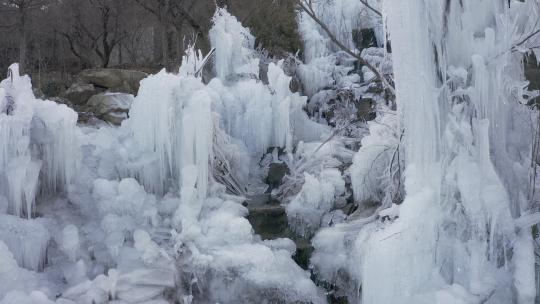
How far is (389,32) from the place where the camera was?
573 centimetres

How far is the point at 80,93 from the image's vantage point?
13.2 meters

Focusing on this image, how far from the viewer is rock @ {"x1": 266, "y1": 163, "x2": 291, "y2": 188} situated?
9602 mm

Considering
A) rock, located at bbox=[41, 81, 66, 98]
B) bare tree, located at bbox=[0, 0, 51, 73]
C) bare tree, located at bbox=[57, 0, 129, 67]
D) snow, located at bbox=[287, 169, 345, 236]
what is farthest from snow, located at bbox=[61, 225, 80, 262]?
bare tree, located at bbox=[57, 0, 129, 67]

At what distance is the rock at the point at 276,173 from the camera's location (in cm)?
960

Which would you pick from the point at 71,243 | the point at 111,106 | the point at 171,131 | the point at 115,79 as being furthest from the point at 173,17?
the point at 71,243

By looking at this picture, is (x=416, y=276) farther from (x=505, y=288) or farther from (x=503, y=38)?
(x=503, y=38)

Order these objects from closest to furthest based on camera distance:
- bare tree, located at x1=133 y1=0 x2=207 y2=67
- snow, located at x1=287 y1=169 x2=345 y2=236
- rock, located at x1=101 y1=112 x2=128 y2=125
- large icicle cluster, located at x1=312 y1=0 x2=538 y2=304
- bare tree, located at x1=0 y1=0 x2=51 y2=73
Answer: large icicle cluster, located at x1=312 y1=0 x2=538 y2=304
snow, located at x1=287 y1=169 x2=345 y2=236
rock, located at x1=101 y1=112 x2=128 y2=125
bare tree, located at x1=0 y1=0 x2=51 y2=73
bare tree, located at x1=133 y1=0 x2=207 y2=67

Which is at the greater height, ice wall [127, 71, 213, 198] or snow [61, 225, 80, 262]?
ice wall [127, 71, 213, 198]

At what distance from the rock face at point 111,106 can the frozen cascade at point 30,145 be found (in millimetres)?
3991

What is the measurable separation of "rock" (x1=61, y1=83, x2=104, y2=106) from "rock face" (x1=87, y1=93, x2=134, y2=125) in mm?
823

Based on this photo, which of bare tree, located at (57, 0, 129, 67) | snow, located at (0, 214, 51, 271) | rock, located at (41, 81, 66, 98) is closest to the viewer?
snow, located at (0, 214, 51, 271)

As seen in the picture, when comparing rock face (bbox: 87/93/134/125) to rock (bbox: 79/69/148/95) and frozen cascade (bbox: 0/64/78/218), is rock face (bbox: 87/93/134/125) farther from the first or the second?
frozen cascade (bbox: 0/64/78/218)

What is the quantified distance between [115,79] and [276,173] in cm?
579

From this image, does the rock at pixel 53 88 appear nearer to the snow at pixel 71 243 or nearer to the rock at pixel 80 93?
the rock at pixel 80 93
